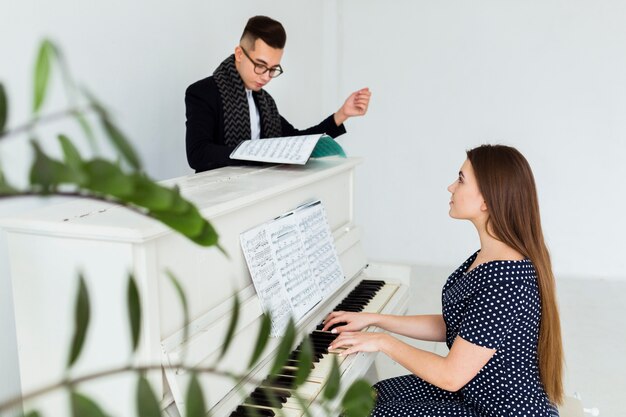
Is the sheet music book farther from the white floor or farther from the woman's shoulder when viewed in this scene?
the white floor

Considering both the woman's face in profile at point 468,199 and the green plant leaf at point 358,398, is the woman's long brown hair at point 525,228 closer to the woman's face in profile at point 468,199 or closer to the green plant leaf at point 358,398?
the woman's face in profile at point 468,199

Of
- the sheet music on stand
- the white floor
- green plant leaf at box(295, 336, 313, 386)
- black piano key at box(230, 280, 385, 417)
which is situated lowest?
the white floor

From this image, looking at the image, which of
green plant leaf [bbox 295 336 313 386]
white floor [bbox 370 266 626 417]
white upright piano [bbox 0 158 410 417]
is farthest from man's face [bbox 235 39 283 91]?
green plant leaf [bbox 295 336 313 386]

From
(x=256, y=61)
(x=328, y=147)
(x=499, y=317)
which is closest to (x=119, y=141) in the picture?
(x=499, y=317)

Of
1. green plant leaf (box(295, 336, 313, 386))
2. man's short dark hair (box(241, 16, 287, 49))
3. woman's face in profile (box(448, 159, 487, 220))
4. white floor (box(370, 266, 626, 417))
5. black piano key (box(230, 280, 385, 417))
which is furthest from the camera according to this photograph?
white floor (box(370, 266, 626, 417))

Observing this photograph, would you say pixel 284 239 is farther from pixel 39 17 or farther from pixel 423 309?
pixel 423 309

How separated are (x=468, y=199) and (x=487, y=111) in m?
3.06

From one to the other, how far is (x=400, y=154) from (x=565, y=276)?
4.72 ft

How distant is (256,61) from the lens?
8.23ft

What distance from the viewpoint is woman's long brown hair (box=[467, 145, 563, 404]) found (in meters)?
1.74

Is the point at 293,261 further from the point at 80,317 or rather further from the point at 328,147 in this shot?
the point at 80,317

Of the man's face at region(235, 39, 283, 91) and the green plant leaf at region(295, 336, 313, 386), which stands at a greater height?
the man's face at region(235, 39, 283, 91)

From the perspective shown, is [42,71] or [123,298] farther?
[123,298]

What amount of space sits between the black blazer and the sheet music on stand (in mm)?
378
